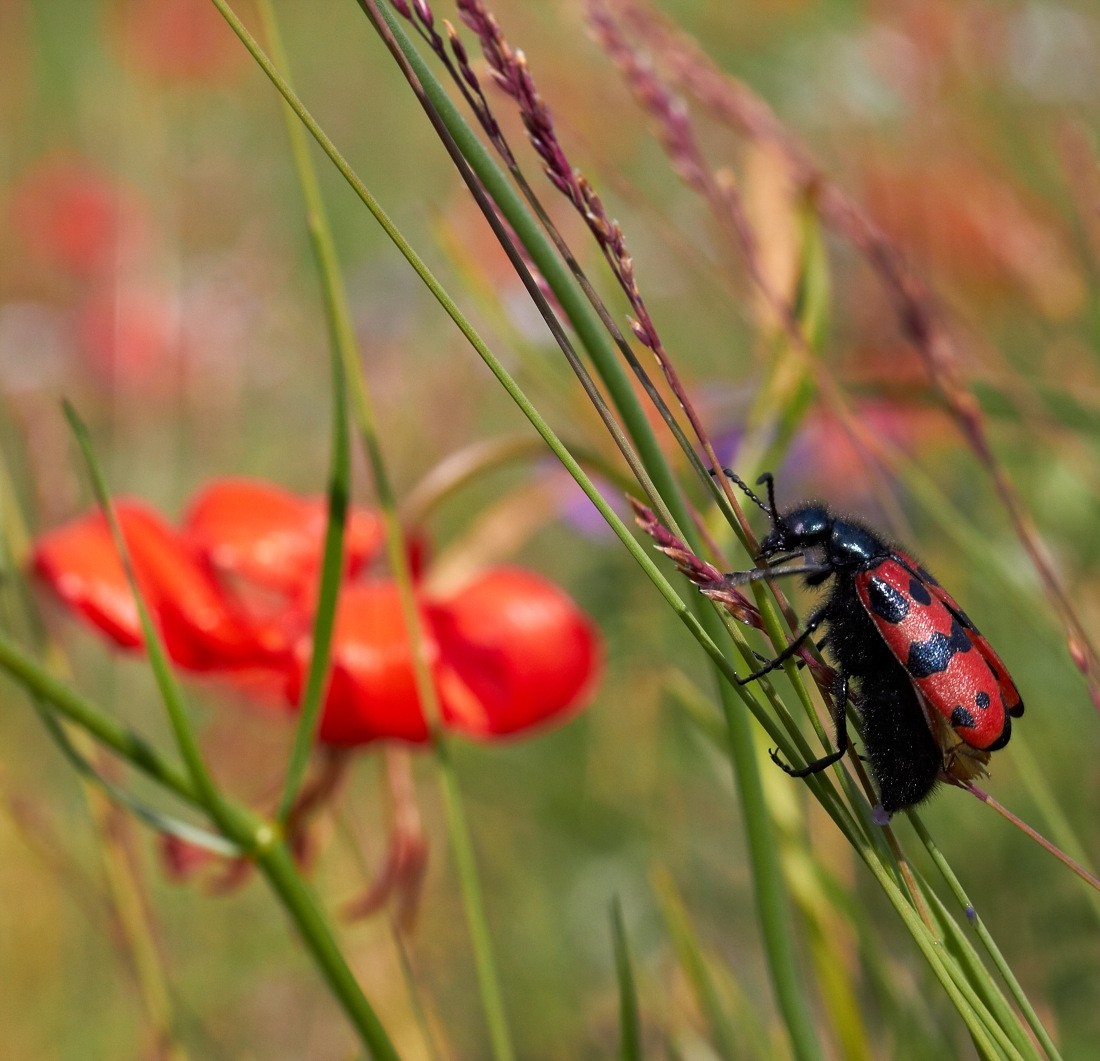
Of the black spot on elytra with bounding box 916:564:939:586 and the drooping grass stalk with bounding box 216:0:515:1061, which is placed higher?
the drooping grass stalk with bounding box 216:0:515:1061

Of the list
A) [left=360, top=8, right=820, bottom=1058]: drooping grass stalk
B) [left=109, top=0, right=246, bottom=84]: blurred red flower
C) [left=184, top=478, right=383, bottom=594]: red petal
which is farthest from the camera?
[left=109, top=0, right=246, bottom=84]: blurred red flower

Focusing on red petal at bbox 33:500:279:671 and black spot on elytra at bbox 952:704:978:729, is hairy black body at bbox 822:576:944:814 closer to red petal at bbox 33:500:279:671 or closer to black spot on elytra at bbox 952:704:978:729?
black spot on elytra at bbox 952:704:978:729

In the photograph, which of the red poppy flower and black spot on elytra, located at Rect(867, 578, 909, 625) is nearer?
black spot on elytra, located at Rect(867, 578, 909, 625)

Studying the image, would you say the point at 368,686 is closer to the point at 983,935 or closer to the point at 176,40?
the point at 983,935

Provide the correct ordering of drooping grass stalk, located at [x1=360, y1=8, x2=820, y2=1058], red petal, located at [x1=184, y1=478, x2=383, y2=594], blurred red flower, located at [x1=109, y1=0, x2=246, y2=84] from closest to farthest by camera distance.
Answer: drooping grass stalk, located at [x1=360, y1=8, x2=820, y2=1058] → red petal, located at [x1=184, y1=478, x2=383, y2=594] → blurred red flower, located at [x1=109, y1=0, x2=246, y2=84]

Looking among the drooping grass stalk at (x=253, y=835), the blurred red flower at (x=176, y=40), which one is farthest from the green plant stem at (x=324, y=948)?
the blurred red flower at (x=176, y=40)

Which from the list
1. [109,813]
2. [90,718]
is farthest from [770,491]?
[109,813]

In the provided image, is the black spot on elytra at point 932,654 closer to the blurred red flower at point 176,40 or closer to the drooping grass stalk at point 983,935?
the drooping grass stalk at point 983,935

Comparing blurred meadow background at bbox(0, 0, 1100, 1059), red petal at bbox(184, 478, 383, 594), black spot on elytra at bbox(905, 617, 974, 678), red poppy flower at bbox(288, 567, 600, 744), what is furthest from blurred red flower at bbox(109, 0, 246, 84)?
black spot on elytra at bbox(905, 617, 974, 678)
